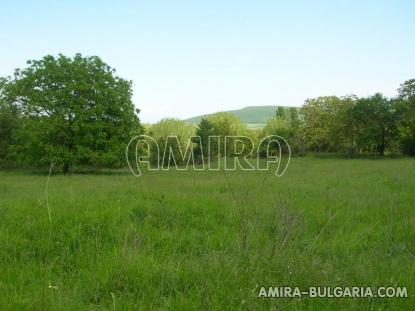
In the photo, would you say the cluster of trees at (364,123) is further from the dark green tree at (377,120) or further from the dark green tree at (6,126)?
the dark green tree at (6,126)

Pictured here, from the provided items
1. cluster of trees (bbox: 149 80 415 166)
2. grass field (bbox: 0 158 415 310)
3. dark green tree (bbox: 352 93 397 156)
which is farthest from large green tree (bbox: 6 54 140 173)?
dark green tree (bbox: 352 93 397 156)

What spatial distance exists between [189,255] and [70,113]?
27978 millimetres

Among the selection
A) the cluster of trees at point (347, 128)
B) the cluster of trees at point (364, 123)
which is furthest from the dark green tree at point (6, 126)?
the cluster of trees at point (364, 123)

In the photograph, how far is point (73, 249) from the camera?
5117 millimetres

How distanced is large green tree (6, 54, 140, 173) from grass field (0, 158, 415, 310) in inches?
909

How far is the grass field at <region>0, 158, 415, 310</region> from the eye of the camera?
142 inches

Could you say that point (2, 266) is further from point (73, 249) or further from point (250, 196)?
point (250, 196)

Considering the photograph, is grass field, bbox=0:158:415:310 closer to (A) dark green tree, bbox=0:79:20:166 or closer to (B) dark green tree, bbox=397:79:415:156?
(A) dark green tree, bbox=0:79:20:166

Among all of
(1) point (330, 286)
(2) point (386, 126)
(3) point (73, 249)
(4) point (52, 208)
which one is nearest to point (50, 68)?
(4) point (52, 208)

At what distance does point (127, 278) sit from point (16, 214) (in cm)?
348

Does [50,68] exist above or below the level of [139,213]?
above

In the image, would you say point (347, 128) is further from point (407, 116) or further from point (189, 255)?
point (189, 255)

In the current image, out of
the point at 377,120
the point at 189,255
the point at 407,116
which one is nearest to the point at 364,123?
the point at 377,120

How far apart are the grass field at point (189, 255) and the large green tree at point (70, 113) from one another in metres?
23.1
